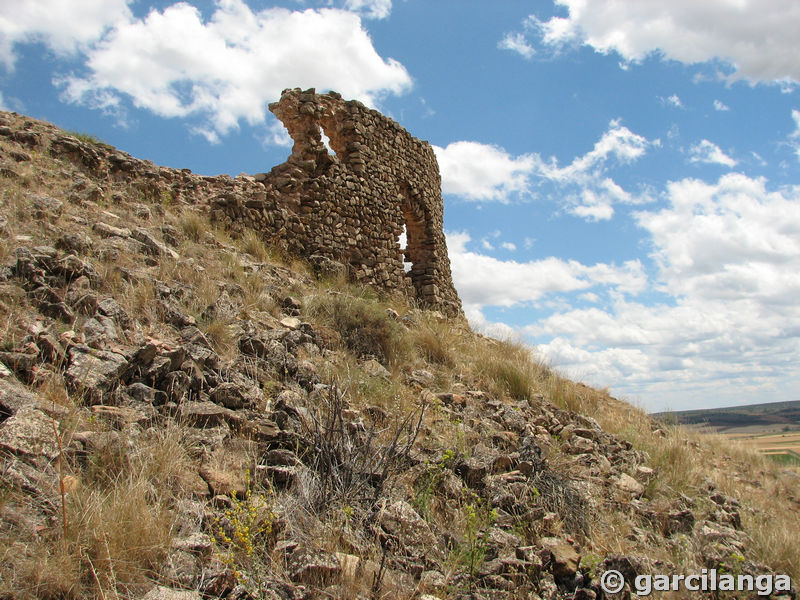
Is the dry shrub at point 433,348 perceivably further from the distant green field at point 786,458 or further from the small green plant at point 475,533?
the distant green field at point 786,458

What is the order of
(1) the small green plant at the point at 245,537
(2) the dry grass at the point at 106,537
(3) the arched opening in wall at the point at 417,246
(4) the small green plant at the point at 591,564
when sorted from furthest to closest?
1. (3) the arched opening in wall at the point at 417,246
2. (4) the small green plant at the point at 591,564
3. (1) the small green plant at the point at 245,537
4. (2) the dry grass at the point at 106,537

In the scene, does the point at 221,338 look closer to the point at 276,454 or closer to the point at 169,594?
the point at 276,454

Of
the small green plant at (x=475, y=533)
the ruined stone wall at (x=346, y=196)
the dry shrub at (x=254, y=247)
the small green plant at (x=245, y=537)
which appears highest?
the ruined stone wall at (x=346, y=196)

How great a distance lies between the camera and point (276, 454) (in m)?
3.11

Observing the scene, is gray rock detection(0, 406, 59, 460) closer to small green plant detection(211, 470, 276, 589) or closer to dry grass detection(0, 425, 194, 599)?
dry grass detection(0, 425, 194, 599)

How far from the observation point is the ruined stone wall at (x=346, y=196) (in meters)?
8.07

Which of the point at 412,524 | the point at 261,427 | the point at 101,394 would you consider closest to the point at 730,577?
the point at 412,524

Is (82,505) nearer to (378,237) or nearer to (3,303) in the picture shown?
(3,303)

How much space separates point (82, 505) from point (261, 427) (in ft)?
3.94

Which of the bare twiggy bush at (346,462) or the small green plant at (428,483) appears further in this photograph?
the small green plant at (428,483)

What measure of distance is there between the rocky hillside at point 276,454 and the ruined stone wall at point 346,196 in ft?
6.09

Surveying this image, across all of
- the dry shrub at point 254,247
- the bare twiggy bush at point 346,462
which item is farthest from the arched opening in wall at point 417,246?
the bare twiggy bush at point 346,462

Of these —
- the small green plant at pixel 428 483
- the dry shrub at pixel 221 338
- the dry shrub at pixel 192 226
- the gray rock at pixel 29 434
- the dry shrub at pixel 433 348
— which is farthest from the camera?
the dry shrub at pixel 192 226

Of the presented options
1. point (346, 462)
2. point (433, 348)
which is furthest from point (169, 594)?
point (433, 348)
